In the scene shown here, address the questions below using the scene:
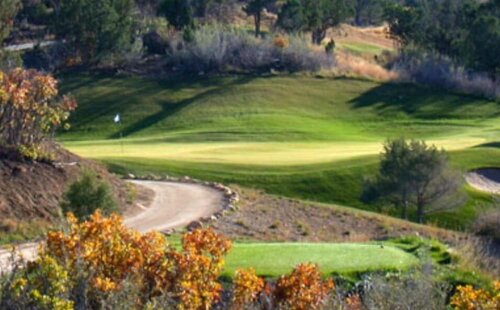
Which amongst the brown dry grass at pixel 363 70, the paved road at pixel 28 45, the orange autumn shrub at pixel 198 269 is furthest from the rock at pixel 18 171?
the paved road at pixel 28 45

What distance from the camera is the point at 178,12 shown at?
89.7 meters

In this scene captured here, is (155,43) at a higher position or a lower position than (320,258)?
lower

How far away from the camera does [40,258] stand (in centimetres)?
1116

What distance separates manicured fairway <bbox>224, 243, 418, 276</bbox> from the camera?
16.8 m

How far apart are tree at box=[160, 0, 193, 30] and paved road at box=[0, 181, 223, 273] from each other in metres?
55.8

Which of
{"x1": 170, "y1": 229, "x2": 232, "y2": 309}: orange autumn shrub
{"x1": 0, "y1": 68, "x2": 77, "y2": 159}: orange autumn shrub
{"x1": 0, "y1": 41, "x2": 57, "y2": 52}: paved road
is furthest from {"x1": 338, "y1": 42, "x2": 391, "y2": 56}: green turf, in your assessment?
{"x1": 170, "y1": 229, "x2": 232, "y2": 309}: orange autumn shrub

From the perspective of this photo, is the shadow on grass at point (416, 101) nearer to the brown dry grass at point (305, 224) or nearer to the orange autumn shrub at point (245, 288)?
the brown dry grass at point (305, 224)

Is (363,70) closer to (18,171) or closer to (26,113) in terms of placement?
(26,113)

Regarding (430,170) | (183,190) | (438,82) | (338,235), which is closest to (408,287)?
(338,235)

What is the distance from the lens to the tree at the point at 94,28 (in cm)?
7738

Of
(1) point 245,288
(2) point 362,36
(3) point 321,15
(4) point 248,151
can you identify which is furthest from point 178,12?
(1) point 245,288

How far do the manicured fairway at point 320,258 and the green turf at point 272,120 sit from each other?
2229cm

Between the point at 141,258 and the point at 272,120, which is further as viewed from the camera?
the point at 272,120

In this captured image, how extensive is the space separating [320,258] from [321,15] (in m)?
77.6
